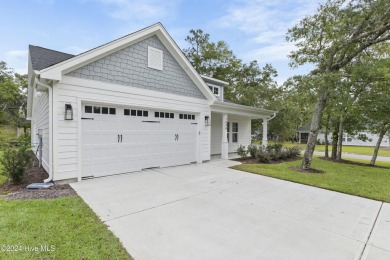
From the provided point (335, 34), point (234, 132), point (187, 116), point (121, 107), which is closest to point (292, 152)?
point (234, 132)

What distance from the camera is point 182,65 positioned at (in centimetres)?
859

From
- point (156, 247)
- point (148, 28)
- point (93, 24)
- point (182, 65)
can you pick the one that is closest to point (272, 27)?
point (182, 65)

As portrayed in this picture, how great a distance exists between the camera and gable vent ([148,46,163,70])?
24.8 ft

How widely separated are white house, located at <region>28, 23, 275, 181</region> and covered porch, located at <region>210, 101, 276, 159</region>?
1.01m

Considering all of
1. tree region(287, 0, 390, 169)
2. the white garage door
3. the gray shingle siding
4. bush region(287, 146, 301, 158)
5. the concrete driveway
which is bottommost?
the concrete driveway

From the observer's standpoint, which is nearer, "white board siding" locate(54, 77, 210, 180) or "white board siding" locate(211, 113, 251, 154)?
"white board siding" locate(54, 77, 210, 180)

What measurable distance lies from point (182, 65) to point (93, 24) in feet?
20.0

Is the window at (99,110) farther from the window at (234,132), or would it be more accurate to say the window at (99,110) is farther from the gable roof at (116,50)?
the window at (234,132)

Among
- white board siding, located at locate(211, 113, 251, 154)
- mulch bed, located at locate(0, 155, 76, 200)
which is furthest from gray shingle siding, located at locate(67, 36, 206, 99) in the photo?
white board siding, located at locate(211, 113, 251, 154)

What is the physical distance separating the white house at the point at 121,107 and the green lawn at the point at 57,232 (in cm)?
197

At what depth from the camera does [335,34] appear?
26.6ft

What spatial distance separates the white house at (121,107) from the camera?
18.3ft

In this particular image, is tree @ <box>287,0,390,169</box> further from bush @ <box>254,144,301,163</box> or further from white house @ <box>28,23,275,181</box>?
white house @ <box>28,23,275,181</box>

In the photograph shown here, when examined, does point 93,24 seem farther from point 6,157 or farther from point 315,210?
point 315,210
